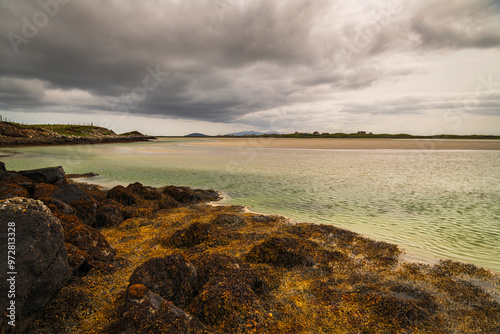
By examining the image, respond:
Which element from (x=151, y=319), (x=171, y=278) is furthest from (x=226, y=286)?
(x=151, y=319)

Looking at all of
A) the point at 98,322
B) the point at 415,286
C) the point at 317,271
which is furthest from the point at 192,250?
the point at 415,286

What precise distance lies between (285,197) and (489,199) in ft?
43.5

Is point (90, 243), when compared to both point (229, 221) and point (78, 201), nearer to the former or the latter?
point (78, 201)

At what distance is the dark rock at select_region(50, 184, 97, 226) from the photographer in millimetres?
10125

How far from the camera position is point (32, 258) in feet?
14.9

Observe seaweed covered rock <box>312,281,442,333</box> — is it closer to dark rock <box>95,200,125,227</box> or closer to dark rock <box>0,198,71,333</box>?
dark rock <box>0,198,71,333</box>

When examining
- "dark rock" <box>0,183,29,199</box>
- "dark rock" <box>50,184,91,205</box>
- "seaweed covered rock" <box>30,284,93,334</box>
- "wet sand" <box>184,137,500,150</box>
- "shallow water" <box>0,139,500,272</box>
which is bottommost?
"shallow water" <box>0,139,500,272</box>

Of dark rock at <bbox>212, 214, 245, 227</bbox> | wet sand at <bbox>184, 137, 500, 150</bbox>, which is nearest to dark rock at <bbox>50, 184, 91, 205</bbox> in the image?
dark rock at <bbox>212, 214, 245, 227</bbox>

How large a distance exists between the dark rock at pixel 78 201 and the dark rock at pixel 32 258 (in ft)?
18.6

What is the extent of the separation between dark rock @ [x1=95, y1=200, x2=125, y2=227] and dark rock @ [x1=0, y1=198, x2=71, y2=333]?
237 inches

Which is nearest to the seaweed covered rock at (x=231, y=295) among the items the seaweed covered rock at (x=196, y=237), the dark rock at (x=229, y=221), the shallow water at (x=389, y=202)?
the seaweed covered rock at (x=196, y=237)

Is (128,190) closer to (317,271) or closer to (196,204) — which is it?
(196,204)

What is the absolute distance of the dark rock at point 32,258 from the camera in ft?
14.1

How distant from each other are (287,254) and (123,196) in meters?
10.8
